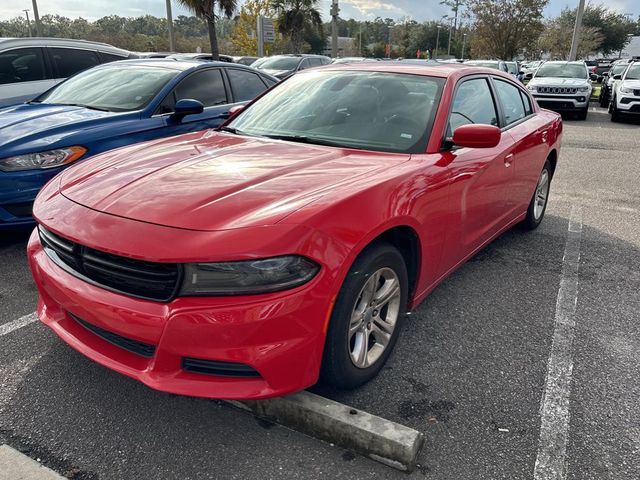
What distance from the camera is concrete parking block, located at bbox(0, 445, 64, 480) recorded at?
2049 mm

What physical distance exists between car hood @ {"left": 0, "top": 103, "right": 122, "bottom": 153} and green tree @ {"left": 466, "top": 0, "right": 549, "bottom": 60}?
38.0 metres

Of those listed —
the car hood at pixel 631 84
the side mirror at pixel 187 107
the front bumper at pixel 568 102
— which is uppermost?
the side mirror at pixel 187 107

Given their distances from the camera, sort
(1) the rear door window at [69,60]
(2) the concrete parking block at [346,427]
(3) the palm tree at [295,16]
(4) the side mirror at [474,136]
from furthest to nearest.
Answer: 1. (3) the palm tree at [295,16]
2. (1) the rear door window at [69,60]
3. (4) the side mirror at [474,136]
4. (2) the concrete parking block at [346,427]

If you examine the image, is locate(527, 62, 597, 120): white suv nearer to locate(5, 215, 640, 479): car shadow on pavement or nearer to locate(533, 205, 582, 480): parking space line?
locate(533, 205, 582, 480): parking space line

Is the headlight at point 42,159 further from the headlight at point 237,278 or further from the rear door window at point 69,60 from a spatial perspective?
the rear door window at point 69,60

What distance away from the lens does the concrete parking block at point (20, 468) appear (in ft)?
6.72

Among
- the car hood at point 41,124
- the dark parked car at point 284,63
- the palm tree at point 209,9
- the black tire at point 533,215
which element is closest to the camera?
the car hood at point 41,124

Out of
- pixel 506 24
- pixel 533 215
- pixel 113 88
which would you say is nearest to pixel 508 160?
pixel 533 215

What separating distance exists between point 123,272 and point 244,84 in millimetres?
4597

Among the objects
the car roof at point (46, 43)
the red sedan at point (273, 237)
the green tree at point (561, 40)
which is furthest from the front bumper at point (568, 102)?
the green tree at point (561, 40)

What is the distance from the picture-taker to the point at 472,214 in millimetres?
3404

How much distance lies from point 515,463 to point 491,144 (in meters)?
1.71

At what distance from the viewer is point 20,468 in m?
2.09

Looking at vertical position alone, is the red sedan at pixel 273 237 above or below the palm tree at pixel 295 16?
below
